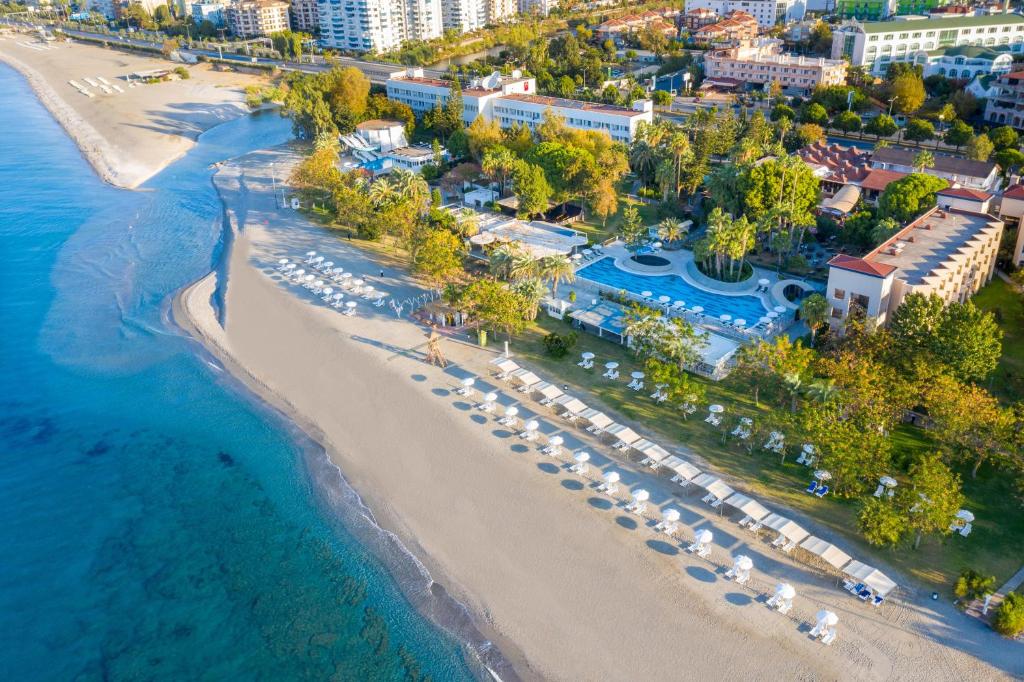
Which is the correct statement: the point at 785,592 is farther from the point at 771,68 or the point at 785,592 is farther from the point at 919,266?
the point at 771,68

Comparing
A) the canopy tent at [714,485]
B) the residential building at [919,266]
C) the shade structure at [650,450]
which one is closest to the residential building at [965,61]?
the residential building at [919,266]

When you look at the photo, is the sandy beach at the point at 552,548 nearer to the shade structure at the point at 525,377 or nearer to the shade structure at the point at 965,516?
the shade structure at the point at 525,377

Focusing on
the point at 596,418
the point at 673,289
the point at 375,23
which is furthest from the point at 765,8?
the point at 596,418

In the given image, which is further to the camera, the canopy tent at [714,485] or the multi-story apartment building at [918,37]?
the multi-story apartment building at [918,37]

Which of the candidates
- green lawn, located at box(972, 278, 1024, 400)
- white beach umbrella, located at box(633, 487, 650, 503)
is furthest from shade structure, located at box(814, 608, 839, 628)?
green lawn, located at box(972, 278, 1024, 400)

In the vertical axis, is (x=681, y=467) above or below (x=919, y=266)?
below

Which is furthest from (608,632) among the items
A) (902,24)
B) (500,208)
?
(902,24)

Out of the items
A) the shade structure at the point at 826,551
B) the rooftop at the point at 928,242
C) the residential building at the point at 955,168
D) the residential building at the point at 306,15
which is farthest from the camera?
the residential building at the point at 306,15
